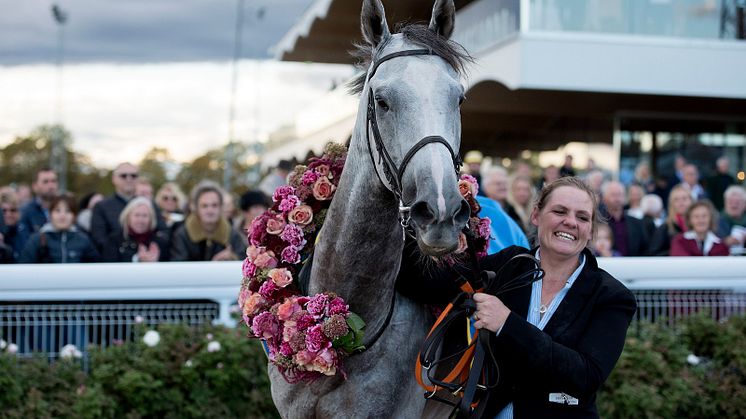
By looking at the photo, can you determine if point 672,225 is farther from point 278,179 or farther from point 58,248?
point 58,248

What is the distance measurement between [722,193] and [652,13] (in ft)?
9.01

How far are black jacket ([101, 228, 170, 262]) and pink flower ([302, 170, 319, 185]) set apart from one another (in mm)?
3003

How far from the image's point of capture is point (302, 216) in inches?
118

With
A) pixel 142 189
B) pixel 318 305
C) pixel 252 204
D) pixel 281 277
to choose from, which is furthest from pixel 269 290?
pixel 142 189

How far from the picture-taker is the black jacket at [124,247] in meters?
5.83

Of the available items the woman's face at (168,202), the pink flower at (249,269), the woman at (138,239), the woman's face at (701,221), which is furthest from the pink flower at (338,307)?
the woman's face at (168,202)

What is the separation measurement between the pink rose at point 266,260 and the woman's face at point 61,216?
124 inches

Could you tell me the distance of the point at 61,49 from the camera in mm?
21203

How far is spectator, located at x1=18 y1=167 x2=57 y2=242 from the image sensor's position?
6895 millimetres

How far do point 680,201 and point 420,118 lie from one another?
5.32 metres

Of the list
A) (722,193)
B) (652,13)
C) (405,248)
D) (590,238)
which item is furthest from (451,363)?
(652,13)

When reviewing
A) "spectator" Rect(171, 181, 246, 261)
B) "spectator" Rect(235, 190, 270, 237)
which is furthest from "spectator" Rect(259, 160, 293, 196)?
"spectator" Rect(171, 181, 246, 261)

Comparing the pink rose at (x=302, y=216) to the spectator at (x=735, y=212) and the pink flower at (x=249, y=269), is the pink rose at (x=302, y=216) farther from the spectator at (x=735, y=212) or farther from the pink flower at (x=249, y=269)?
the spectator at (x=735, y=212)

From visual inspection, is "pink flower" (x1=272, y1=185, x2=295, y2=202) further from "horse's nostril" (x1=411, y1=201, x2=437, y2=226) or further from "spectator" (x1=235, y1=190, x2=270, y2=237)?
"spectator" (x1=235, y1=190, x2=270, y2=237)
